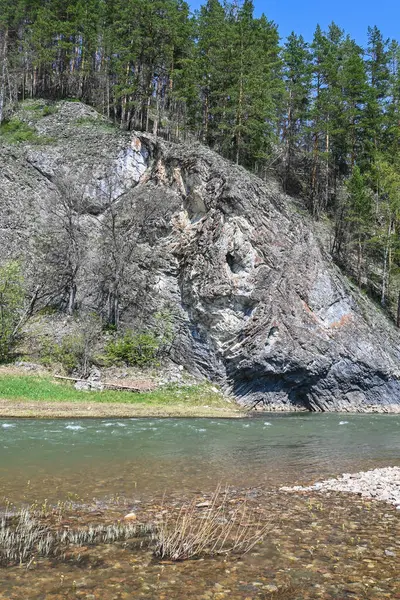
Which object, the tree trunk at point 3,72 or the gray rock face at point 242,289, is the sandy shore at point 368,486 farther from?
the tree trunk at point 3,72

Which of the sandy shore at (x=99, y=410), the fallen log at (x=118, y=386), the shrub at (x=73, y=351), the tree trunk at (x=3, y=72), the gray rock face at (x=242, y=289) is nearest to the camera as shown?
the sandy shore at (x=99, y=410)

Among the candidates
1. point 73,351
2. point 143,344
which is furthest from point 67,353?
point 143,344

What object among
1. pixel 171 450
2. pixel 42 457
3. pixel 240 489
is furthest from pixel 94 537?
pixel 171 450

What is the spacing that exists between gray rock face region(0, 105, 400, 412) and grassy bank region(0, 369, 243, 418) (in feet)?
12.2

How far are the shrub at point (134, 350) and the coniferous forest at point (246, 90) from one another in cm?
2458

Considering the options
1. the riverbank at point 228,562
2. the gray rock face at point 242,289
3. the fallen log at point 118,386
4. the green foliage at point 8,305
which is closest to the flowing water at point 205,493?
the riverbank at point 228,562

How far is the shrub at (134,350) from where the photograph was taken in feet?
109

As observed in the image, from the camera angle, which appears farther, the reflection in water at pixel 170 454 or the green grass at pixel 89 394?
the green grass at pixel 89 394

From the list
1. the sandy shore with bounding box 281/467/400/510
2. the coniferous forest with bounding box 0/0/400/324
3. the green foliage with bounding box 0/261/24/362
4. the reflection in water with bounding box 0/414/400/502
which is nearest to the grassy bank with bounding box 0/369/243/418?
the reflection in water with bounding box 0/414/400/502

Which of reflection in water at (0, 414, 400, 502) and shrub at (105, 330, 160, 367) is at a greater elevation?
shrub at (105, 330, 160, 367)

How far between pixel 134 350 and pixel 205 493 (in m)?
23.9

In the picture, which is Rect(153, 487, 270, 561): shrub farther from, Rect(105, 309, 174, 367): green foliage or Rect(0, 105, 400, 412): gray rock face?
Rect(105, 309, 174, 367): green foliage

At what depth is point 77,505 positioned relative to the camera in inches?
364

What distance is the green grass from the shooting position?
2508 centimetres
